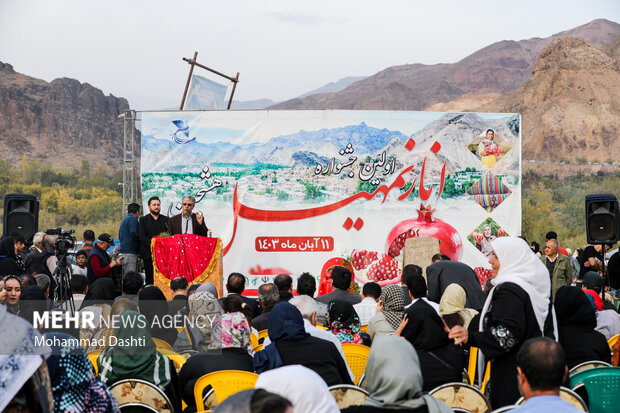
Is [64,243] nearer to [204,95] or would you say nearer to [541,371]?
[204,95]

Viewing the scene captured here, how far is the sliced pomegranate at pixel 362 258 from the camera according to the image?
9.71 meters

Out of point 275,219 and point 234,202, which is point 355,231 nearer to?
point 275,219

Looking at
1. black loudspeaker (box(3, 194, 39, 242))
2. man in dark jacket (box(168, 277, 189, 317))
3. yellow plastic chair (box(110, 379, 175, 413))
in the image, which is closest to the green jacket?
man in dark jacket (box(168, 277, 189, 317))

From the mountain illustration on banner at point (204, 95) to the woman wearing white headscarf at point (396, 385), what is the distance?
7977 mm

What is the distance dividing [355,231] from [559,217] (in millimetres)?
30625

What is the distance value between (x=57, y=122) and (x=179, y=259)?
51414 millimetres

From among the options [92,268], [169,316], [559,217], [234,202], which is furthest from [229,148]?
[559,217]

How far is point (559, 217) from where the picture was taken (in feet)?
123

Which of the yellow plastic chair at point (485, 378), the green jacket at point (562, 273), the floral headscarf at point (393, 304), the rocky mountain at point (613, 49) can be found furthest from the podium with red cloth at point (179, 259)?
the rocky mountain at point (613, 49)

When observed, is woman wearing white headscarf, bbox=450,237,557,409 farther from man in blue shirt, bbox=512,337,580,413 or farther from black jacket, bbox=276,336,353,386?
man in blue shirt, bbox=512,337,580,413

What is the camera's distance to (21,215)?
27.8 ft

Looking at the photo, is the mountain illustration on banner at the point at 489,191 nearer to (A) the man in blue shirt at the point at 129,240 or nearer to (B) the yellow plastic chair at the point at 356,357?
(A) the man in blue shirt at the point at 129,240

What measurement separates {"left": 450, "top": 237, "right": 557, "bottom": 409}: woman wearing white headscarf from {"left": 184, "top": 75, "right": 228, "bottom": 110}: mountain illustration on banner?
24.9 ft

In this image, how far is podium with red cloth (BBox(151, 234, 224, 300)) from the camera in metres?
7.49
